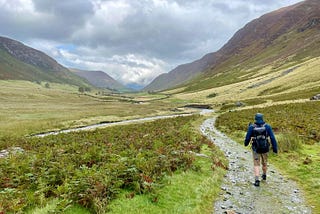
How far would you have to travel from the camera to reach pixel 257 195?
38.4 ft

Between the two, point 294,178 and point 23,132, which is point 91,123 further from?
point 294,178

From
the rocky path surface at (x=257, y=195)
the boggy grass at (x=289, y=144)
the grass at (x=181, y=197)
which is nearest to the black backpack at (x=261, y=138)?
the rocky path surface at (x=257, y=195)

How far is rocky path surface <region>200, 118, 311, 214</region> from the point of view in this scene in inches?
404

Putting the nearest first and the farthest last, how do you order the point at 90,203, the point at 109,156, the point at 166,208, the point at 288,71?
the point at 90,203
the point at 166,208
the point at 109,156
the point at 288,71

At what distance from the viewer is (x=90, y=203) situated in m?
9.01

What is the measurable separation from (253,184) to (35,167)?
11157 millimetres

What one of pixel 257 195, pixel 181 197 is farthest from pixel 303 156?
pixel 181 197

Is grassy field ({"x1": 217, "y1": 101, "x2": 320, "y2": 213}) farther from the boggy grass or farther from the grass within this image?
the grass

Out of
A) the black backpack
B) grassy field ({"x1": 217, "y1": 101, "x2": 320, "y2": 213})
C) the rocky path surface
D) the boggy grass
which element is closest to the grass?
the rocky path surface

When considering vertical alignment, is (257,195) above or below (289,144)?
below

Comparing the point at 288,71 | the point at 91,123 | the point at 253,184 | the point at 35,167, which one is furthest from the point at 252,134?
the point at 288,71

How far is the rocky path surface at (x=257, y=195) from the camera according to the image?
1027cm

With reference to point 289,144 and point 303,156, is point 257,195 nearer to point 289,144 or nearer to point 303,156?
point 303,156

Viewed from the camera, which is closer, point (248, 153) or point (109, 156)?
point (109, 156)
